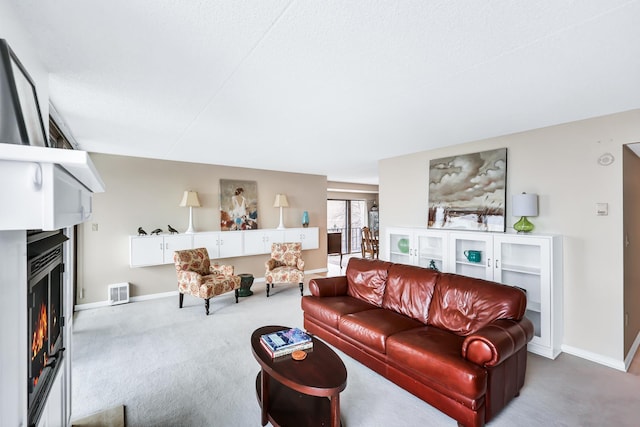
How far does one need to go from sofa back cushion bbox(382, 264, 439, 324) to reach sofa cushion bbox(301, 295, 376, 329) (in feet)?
0.84

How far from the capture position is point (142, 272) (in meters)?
4.80

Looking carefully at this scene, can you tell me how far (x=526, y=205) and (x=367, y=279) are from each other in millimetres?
1944

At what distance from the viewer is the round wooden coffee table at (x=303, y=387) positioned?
1706 millimetres

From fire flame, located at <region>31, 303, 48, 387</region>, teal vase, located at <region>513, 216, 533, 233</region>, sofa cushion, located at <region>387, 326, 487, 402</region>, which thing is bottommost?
sofa cushion, located at <region>387, 326, 487, 402</region>

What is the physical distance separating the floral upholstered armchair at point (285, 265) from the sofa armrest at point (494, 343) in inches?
132

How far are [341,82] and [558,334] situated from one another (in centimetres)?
333

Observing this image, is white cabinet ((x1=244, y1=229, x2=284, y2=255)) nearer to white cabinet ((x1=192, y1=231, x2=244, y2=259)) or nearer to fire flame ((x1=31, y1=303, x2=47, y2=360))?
white cabinet ((x1=192, y1=231, x2=244, y2=259))

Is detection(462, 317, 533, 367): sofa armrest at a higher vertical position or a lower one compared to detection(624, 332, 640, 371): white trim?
higher

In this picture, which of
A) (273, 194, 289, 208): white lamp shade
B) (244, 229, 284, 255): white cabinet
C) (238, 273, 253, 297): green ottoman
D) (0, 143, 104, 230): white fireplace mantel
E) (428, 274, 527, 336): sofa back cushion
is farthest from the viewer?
(273, 194, 289, 208): white lamp shade

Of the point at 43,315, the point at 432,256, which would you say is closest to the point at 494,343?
the point at 432,256

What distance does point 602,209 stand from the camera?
9.36 feet

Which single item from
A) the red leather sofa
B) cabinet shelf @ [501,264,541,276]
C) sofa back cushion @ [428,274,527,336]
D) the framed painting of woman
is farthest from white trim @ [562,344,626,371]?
the framed painting of woman

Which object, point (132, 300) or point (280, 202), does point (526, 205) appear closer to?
point (280, 202)

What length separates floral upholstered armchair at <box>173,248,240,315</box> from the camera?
4102mm
